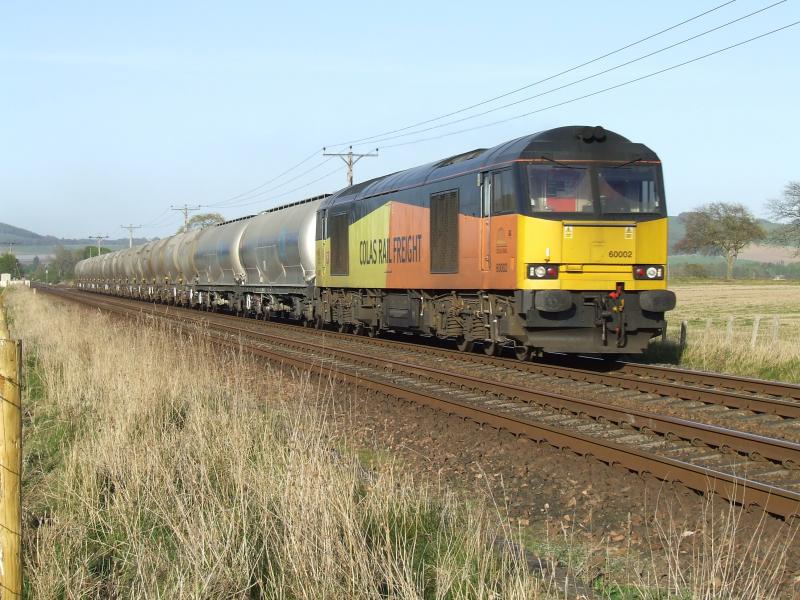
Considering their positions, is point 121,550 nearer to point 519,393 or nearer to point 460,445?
point 460,445

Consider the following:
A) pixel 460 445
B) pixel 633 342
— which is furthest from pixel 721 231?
pixel 460 445

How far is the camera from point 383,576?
469 cm

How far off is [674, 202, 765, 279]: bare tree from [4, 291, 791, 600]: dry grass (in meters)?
87.4

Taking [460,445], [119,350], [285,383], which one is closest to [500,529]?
[460,445]

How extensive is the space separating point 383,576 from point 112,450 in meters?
3.36

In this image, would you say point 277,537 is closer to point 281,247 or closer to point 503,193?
point 503,193

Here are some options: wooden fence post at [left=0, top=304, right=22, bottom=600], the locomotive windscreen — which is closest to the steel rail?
the locomotive windscreen

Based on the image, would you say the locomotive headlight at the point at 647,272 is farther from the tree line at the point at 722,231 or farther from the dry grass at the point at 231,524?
the tree line at the point at 722,231

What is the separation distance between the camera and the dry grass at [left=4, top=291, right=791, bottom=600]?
4.54 meters

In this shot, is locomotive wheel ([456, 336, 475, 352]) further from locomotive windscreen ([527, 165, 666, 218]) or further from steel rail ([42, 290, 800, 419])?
locomotive windscreen ([527, 165, 666, 218])

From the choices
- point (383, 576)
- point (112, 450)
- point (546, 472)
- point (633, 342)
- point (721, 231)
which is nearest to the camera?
point (383, 576)

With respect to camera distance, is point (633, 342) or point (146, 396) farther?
point (633, 342)

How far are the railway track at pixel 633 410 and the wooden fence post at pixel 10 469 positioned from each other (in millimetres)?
4490

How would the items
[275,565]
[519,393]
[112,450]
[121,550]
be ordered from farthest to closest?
1. [519,393]
2. [112,450]
3. [121,550]
4. [275,565]
